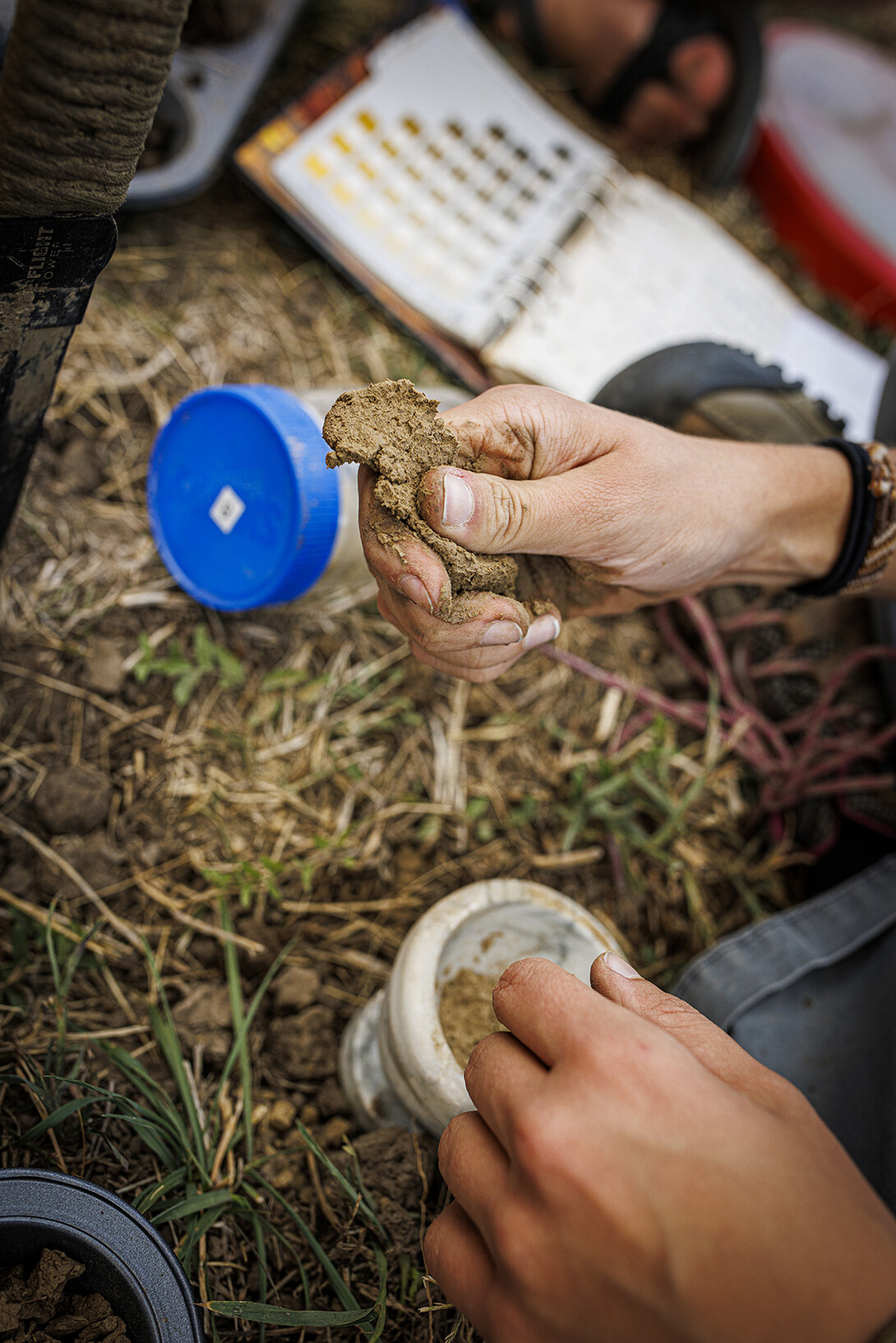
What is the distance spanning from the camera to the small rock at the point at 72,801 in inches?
57.1

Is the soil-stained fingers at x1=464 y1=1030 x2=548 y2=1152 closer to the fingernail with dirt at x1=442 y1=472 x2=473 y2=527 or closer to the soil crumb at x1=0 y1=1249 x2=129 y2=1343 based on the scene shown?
the soil crumb at x1=0 y1=1249 x2=129 y2=1343

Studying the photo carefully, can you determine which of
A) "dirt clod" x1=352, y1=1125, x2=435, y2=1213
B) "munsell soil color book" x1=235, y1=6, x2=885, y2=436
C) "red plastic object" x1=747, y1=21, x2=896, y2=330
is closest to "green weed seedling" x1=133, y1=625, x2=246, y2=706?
"dirt clod" x1=352, y1=1125, x2=435, y2=1213

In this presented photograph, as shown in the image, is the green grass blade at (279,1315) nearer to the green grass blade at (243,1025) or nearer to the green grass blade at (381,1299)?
the green grass blade at (381,1299)

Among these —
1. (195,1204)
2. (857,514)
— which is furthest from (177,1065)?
(857,514)

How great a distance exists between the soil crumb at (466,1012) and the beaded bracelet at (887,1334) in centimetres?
59

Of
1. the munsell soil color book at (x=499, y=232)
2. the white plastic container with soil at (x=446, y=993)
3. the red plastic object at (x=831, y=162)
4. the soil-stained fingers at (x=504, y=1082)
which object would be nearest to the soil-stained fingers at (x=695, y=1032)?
the soil-stained fingers at (x=504, y=1082)

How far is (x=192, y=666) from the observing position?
5.52 feet

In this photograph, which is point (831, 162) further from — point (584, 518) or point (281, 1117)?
point (281, 1117)

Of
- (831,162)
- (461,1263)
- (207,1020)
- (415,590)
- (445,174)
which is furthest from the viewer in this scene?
(831,162)

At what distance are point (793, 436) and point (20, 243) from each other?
163 cm

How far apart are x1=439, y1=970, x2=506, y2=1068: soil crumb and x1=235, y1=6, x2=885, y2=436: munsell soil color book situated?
1533 millimetres

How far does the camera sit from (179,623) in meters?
1.74

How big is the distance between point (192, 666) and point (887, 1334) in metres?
1.42

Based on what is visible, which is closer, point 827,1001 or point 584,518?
point 584,518
